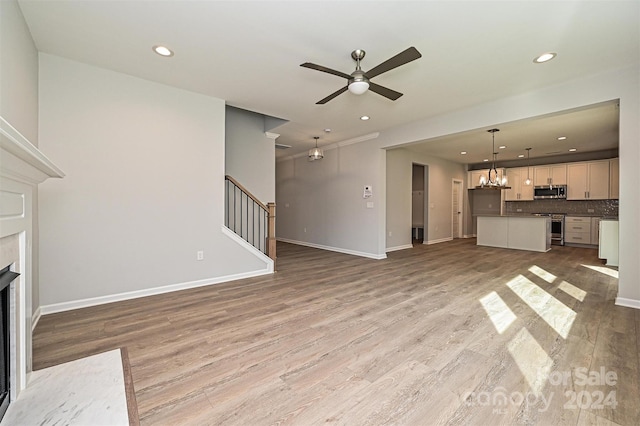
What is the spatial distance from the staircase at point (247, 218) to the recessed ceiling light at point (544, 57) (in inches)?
161

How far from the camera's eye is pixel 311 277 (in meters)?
4.49

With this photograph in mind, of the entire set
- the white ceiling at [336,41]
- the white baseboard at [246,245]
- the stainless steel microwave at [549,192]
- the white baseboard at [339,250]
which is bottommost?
the white baseboard at [339,250]

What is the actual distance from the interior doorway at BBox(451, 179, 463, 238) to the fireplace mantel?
9952 millimetres

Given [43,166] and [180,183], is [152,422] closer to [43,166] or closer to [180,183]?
[43,166]

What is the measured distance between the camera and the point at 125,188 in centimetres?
341

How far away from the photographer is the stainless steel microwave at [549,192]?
8.10 m

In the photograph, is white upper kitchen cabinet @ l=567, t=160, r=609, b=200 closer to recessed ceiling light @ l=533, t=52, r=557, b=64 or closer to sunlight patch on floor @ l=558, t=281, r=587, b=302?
sunlight patch on floor @ l=558, t=281, r=587, b=302

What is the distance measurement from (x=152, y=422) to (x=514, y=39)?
4.11 metres

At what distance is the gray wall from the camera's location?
2023 millimetres

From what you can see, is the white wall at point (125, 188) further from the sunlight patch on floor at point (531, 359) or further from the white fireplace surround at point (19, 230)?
the sunlight patch on floor at point (531, 359)

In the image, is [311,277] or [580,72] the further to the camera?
[311,277]

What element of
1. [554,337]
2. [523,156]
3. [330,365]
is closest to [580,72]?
[554,337]

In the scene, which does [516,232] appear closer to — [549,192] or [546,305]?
[549,192]

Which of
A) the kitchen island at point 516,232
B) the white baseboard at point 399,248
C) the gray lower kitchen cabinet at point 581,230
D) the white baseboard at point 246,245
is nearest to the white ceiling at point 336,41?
the white baseboard at point 246,245
